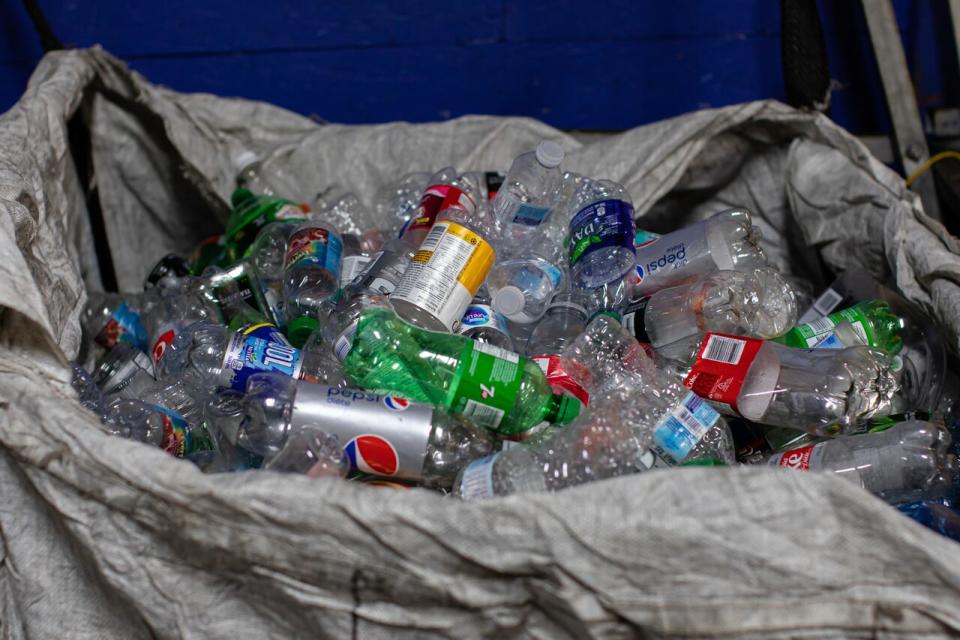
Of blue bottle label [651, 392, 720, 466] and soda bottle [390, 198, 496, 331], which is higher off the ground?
soda bottle [390, 198, 496, 331]

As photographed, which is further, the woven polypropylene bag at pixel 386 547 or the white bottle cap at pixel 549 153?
the white bottle cap at pixel 549 153

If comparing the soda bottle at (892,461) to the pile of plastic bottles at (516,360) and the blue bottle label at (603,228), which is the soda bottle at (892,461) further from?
the blue bottle label at (603,228)

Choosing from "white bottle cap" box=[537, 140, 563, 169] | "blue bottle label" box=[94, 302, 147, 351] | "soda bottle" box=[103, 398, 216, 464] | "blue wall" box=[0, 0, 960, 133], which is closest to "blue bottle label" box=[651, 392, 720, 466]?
"white bottle cap" box=[537, 140, 563, 169]

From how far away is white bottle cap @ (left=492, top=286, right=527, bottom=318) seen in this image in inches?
64.0

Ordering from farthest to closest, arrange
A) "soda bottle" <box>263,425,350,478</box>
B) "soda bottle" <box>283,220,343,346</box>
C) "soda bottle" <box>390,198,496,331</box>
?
"soda bottle" <box>283,220,343,346</box> → "soda bottle" <box>390,198,496,331</box> → "soda bottle" <box>263,425,350,478</box>

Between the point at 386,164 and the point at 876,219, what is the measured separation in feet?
4.11

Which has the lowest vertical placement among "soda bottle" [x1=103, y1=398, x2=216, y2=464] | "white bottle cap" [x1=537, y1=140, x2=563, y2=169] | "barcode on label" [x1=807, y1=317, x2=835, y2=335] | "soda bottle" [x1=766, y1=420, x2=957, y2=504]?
"soda bottle" [x1=103, y1=398, x2=216, y2=464]

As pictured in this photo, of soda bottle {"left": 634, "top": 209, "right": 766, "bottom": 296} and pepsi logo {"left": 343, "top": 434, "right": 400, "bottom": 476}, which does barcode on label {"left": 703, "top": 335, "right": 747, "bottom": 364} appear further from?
pepsi logo {"left": 343, "top": 434, "right": 400, "bottom": 476}

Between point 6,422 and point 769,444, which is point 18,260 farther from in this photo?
point 769,444

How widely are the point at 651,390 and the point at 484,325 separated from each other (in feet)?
1.14

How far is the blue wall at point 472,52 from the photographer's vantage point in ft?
8.23

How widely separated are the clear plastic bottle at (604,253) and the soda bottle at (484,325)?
0.66 ft

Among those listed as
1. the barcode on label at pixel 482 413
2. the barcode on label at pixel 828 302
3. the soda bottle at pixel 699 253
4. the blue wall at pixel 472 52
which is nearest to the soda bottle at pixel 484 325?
the barcode on label at pixel 482 413

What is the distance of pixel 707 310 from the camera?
5.24 feet
